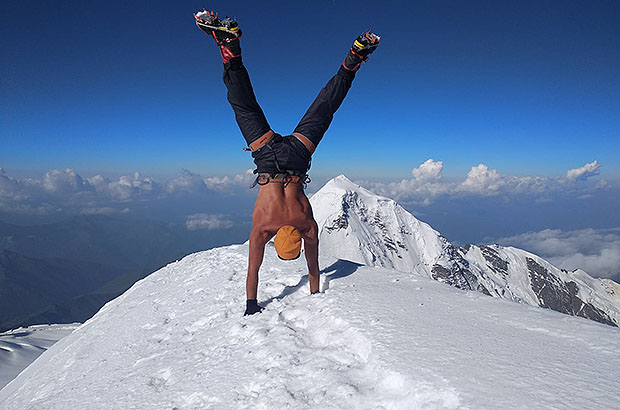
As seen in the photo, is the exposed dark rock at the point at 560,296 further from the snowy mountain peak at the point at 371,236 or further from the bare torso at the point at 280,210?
the bare torso at the point at 280,210

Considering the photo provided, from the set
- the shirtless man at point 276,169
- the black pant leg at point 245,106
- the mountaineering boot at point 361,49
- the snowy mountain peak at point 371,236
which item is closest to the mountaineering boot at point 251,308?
the shirtless man at point 276,169

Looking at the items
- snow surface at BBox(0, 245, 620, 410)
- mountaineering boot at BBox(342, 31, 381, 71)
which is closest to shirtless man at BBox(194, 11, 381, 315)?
mountaineering boot at BBox(342, 31, 381, 71)

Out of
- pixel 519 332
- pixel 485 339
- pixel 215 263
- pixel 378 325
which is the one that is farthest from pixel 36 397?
pixel 519 332

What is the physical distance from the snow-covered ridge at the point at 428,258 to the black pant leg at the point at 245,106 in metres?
160

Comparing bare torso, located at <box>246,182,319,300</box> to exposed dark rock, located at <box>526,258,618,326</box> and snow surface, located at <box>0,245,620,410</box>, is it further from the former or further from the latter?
exposed dark rock, located at <box>526,258,618,326</box>

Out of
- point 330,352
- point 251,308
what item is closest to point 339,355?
point 330,352

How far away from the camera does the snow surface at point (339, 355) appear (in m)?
2.84

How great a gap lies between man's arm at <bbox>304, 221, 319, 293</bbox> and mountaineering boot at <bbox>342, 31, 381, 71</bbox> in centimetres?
272

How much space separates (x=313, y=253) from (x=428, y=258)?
19567 cm

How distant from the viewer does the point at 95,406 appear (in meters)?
3.71

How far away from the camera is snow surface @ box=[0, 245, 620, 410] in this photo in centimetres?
284

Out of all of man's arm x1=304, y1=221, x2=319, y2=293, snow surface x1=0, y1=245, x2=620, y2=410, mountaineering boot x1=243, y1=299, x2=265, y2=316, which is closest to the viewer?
snow surface x1=0, y1=245, x2=620, y2=410

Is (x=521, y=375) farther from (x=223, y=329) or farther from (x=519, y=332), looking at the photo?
(x=223, y=329)

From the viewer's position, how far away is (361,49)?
16.4ft
